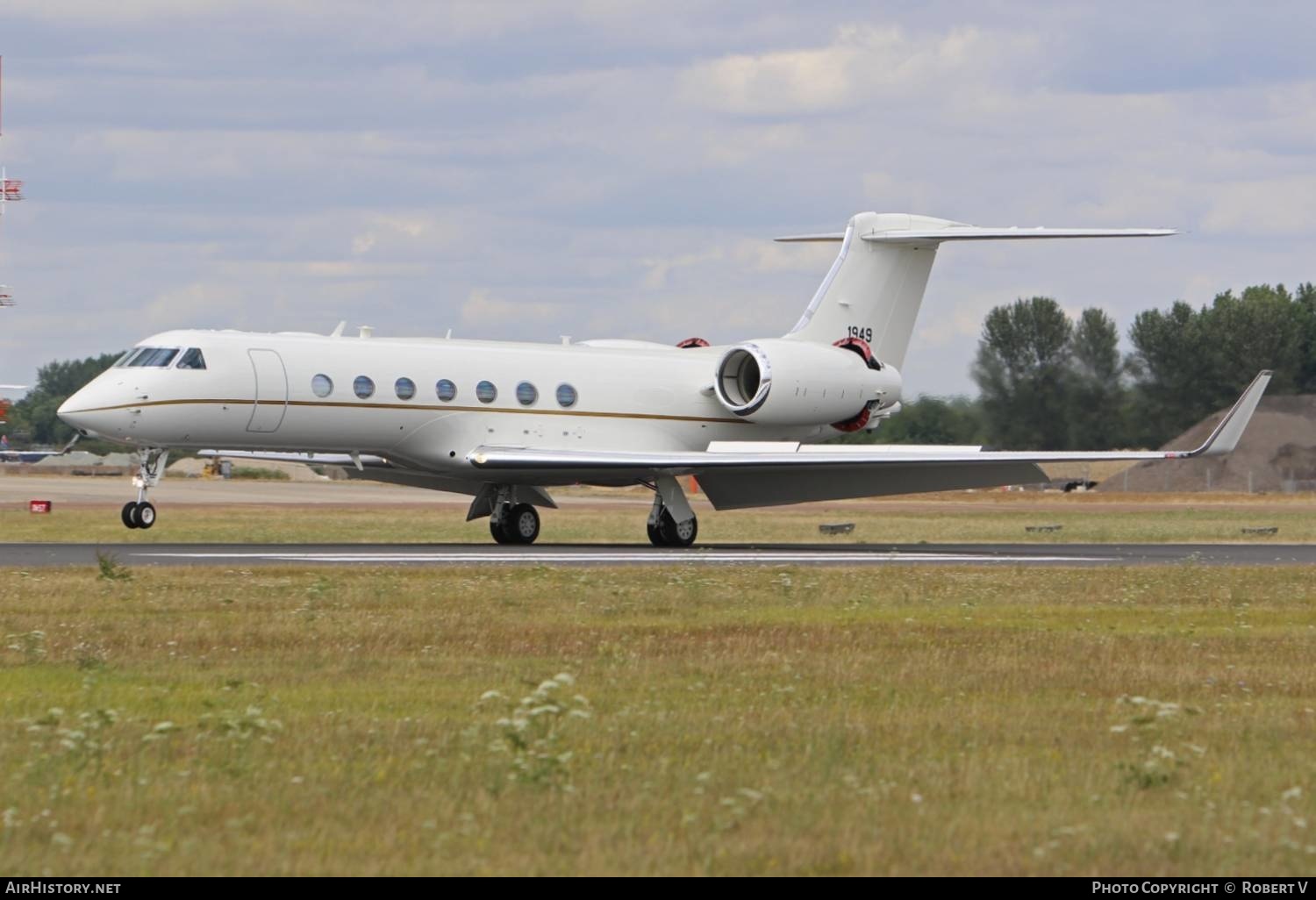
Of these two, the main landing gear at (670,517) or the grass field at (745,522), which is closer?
the main landing gear at (670,517)

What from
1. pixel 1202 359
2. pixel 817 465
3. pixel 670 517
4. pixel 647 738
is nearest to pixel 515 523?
pixel 670 517

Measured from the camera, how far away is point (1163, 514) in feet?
167

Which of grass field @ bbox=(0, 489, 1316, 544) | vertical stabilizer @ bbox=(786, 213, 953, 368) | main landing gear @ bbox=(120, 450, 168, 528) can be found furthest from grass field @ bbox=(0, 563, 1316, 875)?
grass field @ bbox=(0, 489, 1316, 544)

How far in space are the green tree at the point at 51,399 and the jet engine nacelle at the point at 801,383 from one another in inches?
3278

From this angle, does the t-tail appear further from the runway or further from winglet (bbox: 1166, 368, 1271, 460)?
winglet (bbox: 1166, 368, 1271, 460)

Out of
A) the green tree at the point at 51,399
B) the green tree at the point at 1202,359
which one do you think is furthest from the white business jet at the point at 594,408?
the green tree at the point at 51,399

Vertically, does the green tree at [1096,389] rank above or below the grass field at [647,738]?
above

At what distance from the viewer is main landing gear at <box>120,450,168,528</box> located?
87.8ft

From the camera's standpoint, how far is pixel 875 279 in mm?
33750

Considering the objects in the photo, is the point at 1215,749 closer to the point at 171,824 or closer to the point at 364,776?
the point at 364,776

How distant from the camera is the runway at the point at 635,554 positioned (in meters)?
23.6

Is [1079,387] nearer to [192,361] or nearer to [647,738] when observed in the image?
[192,361]

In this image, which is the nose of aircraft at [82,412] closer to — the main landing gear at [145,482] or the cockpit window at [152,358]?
the cockpit window at [152,358]

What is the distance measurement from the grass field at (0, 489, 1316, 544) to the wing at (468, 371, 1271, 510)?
4.12 meters
